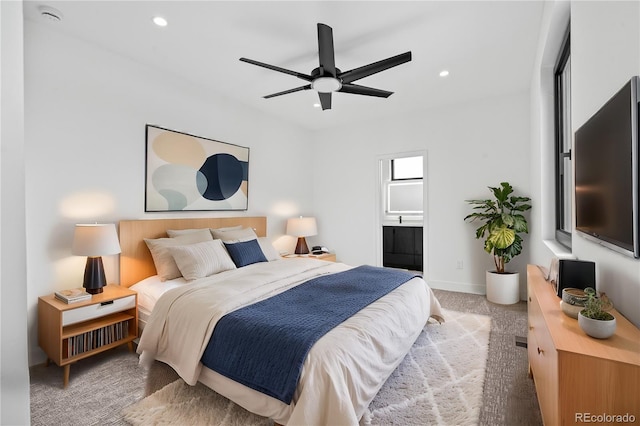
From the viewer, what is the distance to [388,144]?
495 centimetres

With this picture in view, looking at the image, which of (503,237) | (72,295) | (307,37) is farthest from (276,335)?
(503,237)

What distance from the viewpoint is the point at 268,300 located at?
2.19 metres

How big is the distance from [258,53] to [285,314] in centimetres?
240

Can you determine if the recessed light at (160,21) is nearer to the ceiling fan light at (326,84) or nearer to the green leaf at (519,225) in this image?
the ceiling fan light at (326,84)

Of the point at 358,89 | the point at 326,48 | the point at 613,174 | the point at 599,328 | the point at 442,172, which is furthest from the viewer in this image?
the point at 442,172

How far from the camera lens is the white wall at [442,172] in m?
4.07

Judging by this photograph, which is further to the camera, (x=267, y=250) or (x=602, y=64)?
(x=267, y=250)

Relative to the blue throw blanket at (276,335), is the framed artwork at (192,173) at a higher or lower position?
higher

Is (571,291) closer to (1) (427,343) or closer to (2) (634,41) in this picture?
(2) (634,41)

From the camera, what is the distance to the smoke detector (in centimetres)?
225

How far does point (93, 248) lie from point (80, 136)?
102 cm

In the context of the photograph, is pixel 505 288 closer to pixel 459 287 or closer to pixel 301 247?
pixel 459 287

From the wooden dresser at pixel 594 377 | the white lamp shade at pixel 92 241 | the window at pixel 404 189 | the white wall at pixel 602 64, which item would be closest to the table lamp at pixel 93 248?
the white lamp shade at pixel 92 241

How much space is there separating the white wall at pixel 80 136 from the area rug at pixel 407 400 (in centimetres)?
133
